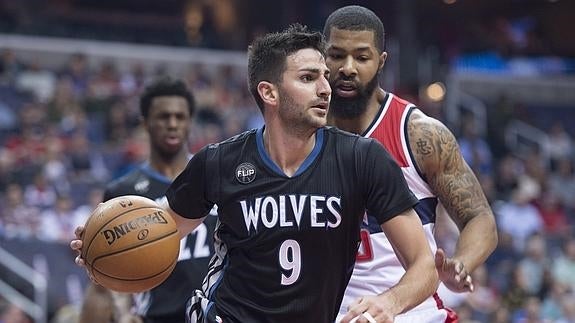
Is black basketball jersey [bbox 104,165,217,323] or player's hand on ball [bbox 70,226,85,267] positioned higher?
player's hand on ball [bbox 70,226,85,267]

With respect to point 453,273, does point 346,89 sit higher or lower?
higher

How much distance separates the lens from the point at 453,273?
477 centimetres

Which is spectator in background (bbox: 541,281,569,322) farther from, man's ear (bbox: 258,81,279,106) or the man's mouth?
man's ear (bbox: 258,81,279,106)

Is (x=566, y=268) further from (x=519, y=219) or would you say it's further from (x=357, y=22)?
(x=357, y=22)

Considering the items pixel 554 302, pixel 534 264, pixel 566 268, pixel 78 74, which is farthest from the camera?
pixel 78 74

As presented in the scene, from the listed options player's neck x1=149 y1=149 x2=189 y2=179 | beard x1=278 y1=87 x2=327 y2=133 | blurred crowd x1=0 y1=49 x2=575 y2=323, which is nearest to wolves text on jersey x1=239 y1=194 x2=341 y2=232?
beard x1=278 y1=87 x2=327 y2=133

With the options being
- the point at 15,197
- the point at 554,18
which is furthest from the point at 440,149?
the point at 554,18

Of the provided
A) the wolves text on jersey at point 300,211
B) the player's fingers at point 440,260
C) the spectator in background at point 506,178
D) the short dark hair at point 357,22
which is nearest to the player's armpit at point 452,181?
the short dark hair at point 357,22

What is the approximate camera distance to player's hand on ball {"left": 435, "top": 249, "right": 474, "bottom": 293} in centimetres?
468

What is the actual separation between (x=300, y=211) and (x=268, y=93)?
58 centimetres

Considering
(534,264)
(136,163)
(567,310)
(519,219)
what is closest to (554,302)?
(567,310)

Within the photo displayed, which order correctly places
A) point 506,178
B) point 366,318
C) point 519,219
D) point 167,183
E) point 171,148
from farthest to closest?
point 506,178 → point 519,219 → point 171,148 → point 167,183 → point 366,318

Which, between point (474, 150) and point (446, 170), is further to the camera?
point (474, 150)

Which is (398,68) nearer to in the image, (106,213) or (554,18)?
(554,18)
